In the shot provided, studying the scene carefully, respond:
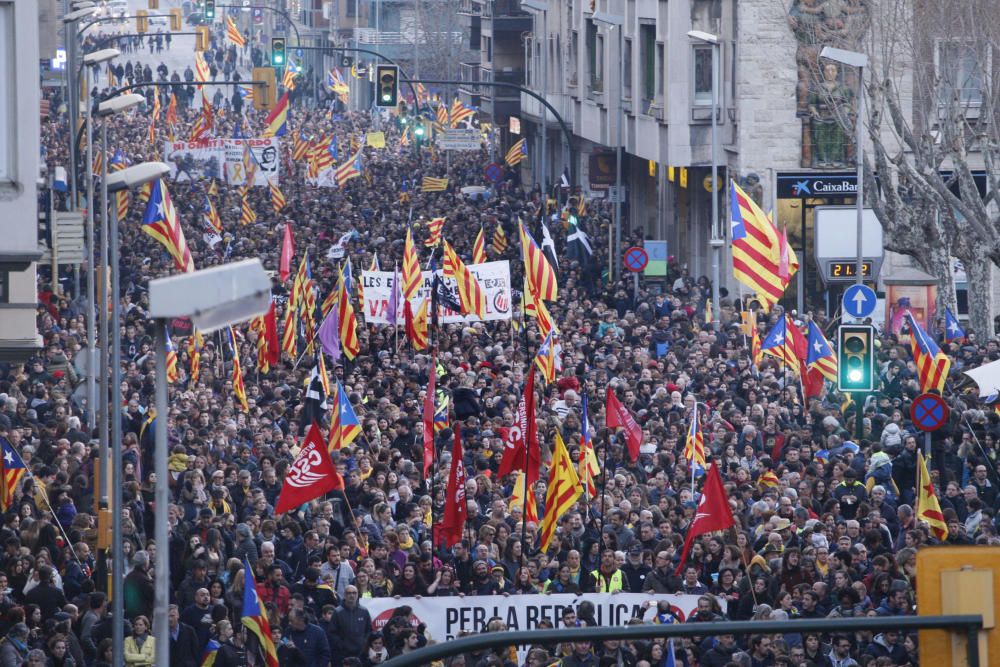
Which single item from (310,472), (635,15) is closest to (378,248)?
(635,15)

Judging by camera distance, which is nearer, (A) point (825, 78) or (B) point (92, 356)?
(B) point (92, 356)

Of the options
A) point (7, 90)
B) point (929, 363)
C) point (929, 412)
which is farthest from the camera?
point (929, 363)

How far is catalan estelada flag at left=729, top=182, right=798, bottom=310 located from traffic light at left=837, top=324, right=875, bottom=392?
590 centimetres

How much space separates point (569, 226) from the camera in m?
46.5

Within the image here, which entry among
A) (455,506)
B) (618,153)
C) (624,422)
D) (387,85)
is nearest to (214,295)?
(455,506)

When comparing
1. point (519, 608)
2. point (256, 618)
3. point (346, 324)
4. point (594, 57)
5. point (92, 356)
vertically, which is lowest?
point (519, 608)

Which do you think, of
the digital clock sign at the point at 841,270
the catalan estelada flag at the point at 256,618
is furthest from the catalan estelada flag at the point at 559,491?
the digital clock sign at the point at 841,270

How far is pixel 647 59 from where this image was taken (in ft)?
154

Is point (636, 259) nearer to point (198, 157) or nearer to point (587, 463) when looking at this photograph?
point (587, 463)

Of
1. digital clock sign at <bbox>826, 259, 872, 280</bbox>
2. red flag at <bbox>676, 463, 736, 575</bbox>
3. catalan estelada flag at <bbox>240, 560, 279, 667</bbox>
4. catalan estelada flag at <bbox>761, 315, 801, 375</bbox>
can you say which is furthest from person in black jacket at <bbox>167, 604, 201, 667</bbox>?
digital clock sign at <bbox>826, 259, 872, 280</bbox>

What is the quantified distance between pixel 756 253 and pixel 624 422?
897cm

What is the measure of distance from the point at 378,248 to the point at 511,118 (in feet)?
97.8

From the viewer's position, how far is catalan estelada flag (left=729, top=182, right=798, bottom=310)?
27.3 metres

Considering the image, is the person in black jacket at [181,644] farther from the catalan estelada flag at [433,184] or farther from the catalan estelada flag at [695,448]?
the catalan estelada flag at [433,184]
